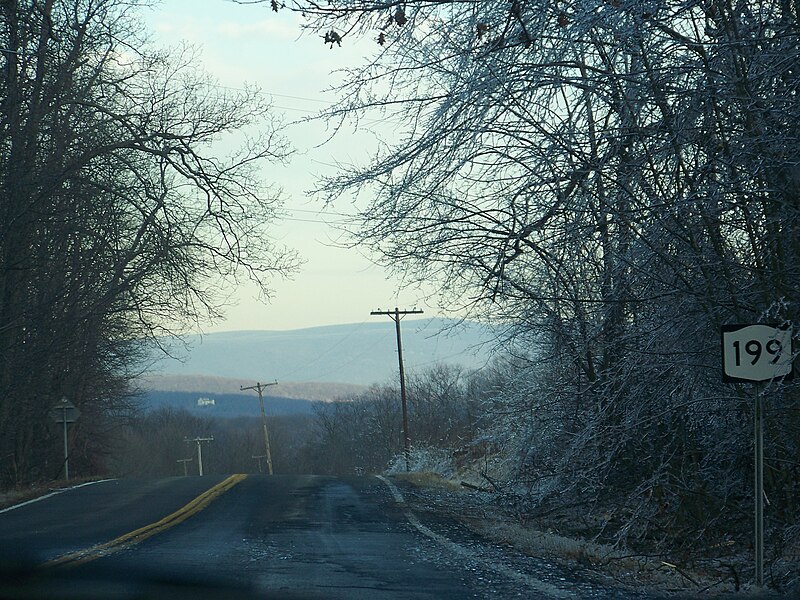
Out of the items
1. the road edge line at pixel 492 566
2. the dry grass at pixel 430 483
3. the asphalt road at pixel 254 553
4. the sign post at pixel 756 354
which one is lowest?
the dry grass at pixel 430 483

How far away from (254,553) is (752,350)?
4810mm

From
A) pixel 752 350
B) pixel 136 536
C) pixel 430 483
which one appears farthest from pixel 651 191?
pixel 430 483

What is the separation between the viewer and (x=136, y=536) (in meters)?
10.4

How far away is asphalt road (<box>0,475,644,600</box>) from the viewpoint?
267 inches

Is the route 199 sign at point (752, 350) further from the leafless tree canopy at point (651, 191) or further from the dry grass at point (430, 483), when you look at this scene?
the dry grass at point (430, 483)

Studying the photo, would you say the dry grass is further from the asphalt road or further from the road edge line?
the road edge line

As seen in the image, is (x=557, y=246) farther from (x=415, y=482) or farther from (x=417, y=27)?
(x=415, y=482)

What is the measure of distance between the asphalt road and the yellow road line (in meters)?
0.01

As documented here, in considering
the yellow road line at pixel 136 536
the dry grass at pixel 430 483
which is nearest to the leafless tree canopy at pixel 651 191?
the yellow road line at pixel 136 536

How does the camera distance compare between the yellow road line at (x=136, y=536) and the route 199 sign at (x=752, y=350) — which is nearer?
the route 199 sign at (x=752, y=350)

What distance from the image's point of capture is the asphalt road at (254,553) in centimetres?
678

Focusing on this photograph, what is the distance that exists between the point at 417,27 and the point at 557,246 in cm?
245

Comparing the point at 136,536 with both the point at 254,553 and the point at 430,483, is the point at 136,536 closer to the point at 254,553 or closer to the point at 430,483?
the point at 254,553

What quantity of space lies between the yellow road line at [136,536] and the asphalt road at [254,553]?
0.04 feet
